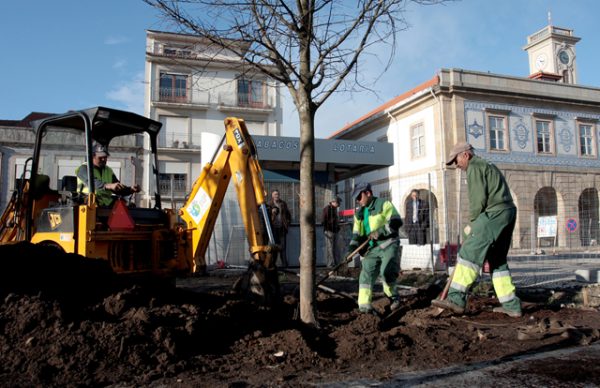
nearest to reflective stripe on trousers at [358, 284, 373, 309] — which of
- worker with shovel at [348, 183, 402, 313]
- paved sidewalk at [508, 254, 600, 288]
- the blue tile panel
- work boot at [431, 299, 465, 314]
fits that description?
worker with shovel at [348, 183, 402, 313]

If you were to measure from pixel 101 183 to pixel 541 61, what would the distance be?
4699cm

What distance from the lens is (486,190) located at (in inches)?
217

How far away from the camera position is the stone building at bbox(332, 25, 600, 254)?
24.8 meters

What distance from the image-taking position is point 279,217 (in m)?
12.3

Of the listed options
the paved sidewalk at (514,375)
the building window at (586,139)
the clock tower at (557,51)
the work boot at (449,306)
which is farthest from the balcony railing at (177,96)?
the paved sidewalk at (514,375)

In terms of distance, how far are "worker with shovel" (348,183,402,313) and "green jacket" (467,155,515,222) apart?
97cm

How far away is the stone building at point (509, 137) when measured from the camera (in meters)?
24.8

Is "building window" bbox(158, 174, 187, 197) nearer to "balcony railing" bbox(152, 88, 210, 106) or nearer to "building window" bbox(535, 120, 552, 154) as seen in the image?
"balcony railing" bbox(152, 88, 210, 106)

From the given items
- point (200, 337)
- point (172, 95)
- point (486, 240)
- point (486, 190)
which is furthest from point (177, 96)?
point (200, 337)

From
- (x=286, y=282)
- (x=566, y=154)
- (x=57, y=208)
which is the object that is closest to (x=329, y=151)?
(x=286, y=282)

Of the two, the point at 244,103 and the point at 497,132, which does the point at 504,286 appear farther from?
the point at 244,103

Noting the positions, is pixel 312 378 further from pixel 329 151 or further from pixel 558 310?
pixel 329 151

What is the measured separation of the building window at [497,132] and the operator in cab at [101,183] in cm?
2263

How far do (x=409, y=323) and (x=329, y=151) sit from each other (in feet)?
34.6
